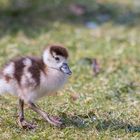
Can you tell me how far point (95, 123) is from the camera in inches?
189

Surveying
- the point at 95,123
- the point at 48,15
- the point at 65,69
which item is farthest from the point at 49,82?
the point at 48,15

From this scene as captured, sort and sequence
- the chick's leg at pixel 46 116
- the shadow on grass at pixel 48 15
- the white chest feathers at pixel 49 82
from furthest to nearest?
the shadow on grass at pixel 48 15 < the chick's leg at pixel 46 116 < the white chest feathers at pixel 49 82

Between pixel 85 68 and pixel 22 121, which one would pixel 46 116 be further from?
pixel 85 68

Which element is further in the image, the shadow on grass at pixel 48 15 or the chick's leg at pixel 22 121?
the shadow on grass at pixel 48 15

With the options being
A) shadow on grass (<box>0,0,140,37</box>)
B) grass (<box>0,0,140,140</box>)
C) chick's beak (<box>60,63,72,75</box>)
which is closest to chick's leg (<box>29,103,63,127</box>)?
grass (<box>0,0,140,140</box>)

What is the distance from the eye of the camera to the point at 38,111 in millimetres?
4625

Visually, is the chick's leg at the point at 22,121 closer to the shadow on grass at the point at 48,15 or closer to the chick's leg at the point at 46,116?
the chick's leg at the point at 46,116

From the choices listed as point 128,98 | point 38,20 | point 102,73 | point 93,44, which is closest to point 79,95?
point 128,98

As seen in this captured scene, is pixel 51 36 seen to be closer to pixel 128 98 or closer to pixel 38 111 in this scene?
pixel 128 98

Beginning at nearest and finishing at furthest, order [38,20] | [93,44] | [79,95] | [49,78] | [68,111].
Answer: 1. [49,78]
2. [68,111]
3. [79,95]
4. [93,44]
5. [38,20]

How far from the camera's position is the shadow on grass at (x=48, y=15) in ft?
27.4

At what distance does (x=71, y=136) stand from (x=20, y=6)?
4.73 m

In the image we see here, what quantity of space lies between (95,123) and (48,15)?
431cm

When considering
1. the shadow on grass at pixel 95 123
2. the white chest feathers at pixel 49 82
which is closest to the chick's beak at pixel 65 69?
the white chest feathers at pixel 49 82
